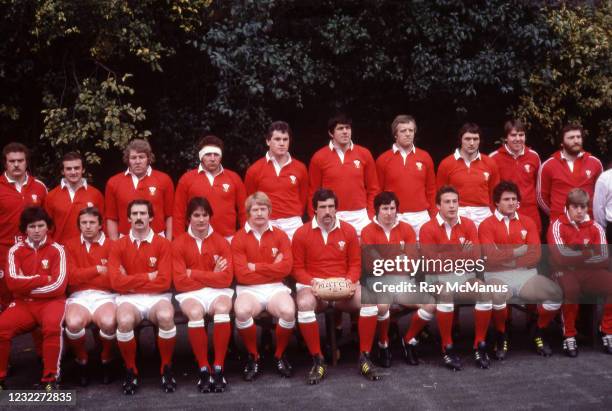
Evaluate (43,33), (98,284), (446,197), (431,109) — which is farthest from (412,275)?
(43,33)

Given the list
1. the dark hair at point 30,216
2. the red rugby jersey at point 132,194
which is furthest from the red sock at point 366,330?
the dark hair at point 30,216

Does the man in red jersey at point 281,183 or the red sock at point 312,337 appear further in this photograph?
the man in red jersey at point 281,183

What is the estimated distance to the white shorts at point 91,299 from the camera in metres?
5.24

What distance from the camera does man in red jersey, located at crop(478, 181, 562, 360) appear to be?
223 inches

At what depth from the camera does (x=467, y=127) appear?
6.22 metres

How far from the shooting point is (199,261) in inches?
214

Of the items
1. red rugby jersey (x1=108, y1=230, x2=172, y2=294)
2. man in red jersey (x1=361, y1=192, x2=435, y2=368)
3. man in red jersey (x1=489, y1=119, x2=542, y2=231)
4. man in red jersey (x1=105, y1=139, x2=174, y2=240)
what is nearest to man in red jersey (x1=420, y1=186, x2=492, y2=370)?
man in red jersey (x1=361, y1=192, x2=435, y2=368)

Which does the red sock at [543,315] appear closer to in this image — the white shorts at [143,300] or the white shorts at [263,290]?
the white shorts at [263,290]

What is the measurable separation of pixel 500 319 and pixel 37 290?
357 cm

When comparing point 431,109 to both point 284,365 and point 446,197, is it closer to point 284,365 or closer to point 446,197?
point 446,197

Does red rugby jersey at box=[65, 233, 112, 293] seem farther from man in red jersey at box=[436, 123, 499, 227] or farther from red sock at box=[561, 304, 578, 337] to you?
red sock at box=[561, 304, 578, 337]

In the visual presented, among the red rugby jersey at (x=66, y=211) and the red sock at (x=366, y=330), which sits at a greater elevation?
the red rugby jersey at (x=66, y=211)

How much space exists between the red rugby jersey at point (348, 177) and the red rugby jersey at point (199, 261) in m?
1.11

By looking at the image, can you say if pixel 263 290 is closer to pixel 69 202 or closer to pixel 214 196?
pixel 214 196
